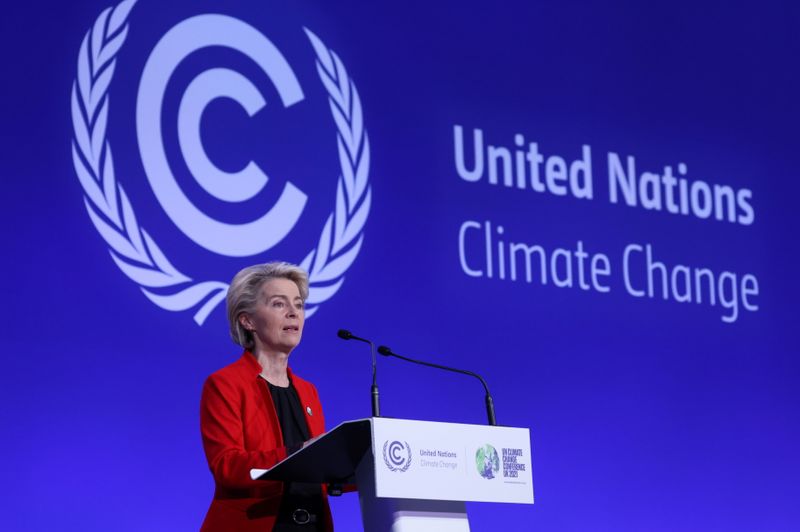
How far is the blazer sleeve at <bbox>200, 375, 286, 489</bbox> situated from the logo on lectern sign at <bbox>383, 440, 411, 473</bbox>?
0.32 metres

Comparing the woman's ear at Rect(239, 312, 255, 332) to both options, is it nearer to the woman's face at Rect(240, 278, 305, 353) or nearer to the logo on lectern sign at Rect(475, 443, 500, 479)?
the woman's face at Rect(240, 278, 305, 353)

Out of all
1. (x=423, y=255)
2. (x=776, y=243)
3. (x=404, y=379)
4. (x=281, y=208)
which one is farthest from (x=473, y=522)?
(x=776, y=243)

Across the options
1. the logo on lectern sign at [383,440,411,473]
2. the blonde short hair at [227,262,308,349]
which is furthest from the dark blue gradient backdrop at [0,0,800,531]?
the logo on lectern sign at [383,440,411,473]

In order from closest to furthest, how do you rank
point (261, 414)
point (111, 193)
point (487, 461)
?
point (487, 461), point (261, 414), point (111, 193)

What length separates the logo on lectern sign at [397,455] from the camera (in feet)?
9.14

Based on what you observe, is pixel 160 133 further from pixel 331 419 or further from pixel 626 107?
pixel 626 107

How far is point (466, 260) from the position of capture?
203 inches

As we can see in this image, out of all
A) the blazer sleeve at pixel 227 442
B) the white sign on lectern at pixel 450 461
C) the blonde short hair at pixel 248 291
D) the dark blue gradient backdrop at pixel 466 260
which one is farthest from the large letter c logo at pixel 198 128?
the white sign on lectern at pixel 450 461

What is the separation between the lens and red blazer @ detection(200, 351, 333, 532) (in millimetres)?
3082

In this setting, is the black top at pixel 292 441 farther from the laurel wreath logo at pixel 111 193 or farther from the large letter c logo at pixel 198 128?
the large letter c logo at pixel 198 128

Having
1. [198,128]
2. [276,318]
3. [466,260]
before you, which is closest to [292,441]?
[276,318]

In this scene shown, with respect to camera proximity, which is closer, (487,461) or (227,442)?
(487,461)

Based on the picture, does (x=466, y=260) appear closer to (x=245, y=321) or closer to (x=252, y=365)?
(x=245, y=321)

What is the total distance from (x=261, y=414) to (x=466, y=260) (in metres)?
2.01
